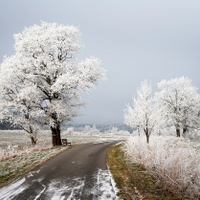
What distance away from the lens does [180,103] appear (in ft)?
87.4

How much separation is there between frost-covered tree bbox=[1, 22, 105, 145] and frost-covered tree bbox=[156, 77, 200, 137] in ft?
59.5

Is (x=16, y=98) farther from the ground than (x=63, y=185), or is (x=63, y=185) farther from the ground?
(x=16, y=98)

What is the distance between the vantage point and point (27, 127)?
49.0 ft

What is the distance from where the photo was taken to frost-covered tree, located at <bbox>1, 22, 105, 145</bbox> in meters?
13.4

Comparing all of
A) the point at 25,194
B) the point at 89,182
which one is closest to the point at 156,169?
the point at 89,182

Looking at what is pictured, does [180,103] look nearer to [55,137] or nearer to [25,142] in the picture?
[55,137]

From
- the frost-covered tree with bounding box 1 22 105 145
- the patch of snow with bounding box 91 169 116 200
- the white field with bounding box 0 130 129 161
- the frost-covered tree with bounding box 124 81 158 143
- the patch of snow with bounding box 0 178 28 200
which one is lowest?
the white field with bounding box 0 130 129 161

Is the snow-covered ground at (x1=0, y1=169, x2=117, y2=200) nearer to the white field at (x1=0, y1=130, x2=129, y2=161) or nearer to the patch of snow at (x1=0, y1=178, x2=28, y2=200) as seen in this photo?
the patch of snow at (x1=0, y1=178, x2=28, y2=200)

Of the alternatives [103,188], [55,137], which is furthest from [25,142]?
[103,188]

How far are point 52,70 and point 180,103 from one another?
2379 centimetres

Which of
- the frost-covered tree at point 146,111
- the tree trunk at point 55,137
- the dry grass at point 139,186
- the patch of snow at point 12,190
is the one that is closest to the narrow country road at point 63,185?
the patch of snow at point 12,190

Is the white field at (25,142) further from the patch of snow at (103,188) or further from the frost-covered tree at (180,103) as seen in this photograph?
the frost-covered tree at (180,103)

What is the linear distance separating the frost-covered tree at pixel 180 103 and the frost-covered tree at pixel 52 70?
714 inches

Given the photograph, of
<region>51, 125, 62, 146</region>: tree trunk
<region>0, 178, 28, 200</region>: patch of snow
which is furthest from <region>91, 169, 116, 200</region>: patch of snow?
<region>51, 125, 62, 146</region>: tree trunk
